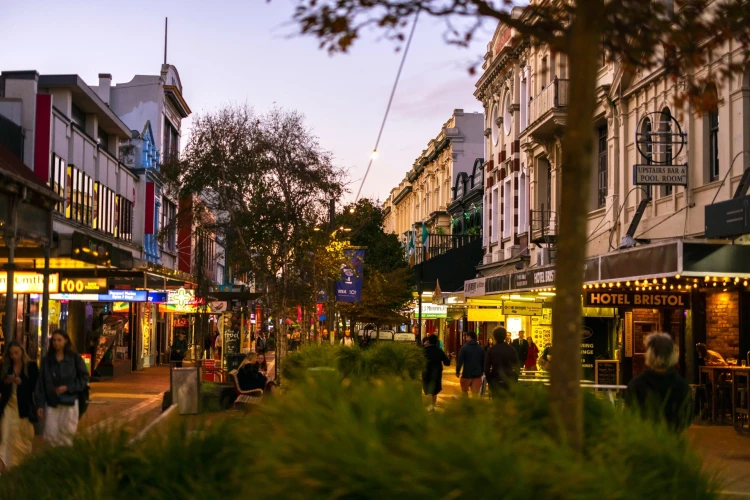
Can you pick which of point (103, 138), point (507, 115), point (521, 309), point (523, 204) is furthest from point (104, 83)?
point (521, 309)

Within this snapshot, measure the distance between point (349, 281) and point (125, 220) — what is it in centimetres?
1567

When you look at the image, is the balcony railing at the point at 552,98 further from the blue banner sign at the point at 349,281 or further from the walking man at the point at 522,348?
the blue banner sign at the point at 349,281

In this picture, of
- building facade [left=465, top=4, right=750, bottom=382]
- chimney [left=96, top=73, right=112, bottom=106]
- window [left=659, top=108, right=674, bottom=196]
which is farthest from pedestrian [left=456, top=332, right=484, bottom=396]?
chimney [left=96, top=73, right=112, bottom=106]

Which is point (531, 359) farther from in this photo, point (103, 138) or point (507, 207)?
point (103, 138)

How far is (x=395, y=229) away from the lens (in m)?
99.1

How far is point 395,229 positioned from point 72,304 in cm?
6260

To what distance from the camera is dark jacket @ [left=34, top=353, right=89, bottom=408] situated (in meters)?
12.7

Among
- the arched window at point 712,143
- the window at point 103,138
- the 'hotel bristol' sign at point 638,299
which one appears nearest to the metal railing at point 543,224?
the 'hotel bristol' sign at point 638,299

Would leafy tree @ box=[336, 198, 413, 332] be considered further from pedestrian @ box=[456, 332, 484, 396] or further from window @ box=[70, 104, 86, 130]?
pedestrian @ box=[456, 332, 484, 396]

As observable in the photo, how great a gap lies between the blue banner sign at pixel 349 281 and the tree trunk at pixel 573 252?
27.1m

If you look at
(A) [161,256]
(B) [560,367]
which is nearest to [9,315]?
(B) [560,367]

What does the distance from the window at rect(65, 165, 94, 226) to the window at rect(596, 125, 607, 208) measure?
16486 mm

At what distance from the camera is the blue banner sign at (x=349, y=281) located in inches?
1313

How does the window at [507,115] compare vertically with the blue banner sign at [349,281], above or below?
above
